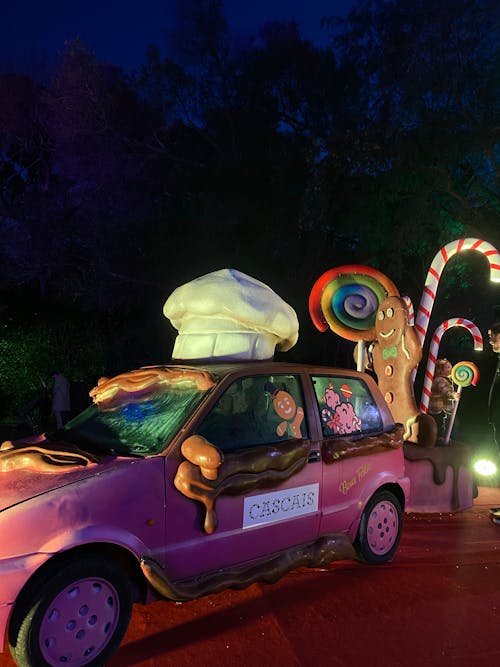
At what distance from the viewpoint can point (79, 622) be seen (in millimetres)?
2752

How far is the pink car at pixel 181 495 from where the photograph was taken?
266 cm

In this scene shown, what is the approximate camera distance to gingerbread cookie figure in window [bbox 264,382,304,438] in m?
3.78

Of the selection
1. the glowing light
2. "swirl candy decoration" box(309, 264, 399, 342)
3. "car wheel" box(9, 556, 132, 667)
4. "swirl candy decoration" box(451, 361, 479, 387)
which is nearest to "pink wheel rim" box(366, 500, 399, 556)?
"car wheel" box(9, 556, 132, 667)

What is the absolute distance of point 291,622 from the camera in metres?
3.45

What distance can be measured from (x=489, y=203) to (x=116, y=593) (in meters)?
12.2

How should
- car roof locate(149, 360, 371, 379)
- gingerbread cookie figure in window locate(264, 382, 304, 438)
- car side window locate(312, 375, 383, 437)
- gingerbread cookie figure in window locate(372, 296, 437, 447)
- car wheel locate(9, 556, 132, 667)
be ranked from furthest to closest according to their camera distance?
gingerbread cookie figure in window locate(372, 296, 437, 447) → car side window locate(312, 375, 383, 437) → gingerbread cookie figure in window locate(264, 382, 304, 438) → car roof locate(149, 360, 371, 379) → car wheel locate(9, 556, 132, 667)

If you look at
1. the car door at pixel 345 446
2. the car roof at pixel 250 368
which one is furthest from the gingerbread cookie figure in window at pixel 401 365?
the car roof at pixel 250 368

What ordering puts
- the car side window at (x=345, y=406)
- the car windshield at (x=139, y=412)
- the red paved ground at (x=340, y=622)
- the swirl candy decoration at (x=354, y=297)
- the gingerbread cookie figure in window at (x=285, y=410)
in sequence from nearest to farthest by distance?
the red paved ground at (x=340, y=622) < the car windshield at (x=139, y=412) < the gingerbread cookie figure in window at (x=285, y=410) < the car side window at (x=345, y=406) < the swirl candy decoration at (x=354, y=297)

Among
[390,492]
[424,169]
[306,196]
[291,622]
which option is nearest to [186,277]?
[306,196]

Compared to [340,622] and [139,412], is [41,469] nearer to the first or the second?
[139,412]

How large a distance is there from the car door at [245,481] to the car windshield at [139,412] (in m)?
0.16

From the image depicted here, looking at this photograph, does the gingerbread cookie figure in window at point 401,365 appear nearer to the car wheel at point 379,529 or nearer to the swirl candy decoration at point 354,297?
the swirl candy decoration at point 354,297

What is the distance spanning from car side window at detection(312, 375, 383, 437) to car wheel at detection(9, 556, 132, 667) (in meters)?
1.85

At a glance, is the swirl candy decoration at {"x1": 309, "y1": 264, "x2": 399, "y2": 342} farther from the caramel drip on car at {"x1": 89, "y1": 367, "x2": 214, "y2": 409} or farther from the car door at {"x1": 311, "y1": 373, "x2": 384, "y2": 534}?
the caramel drip on car at {"x1": 89, "y1": 367, "x2": 214, "y2": 409}
